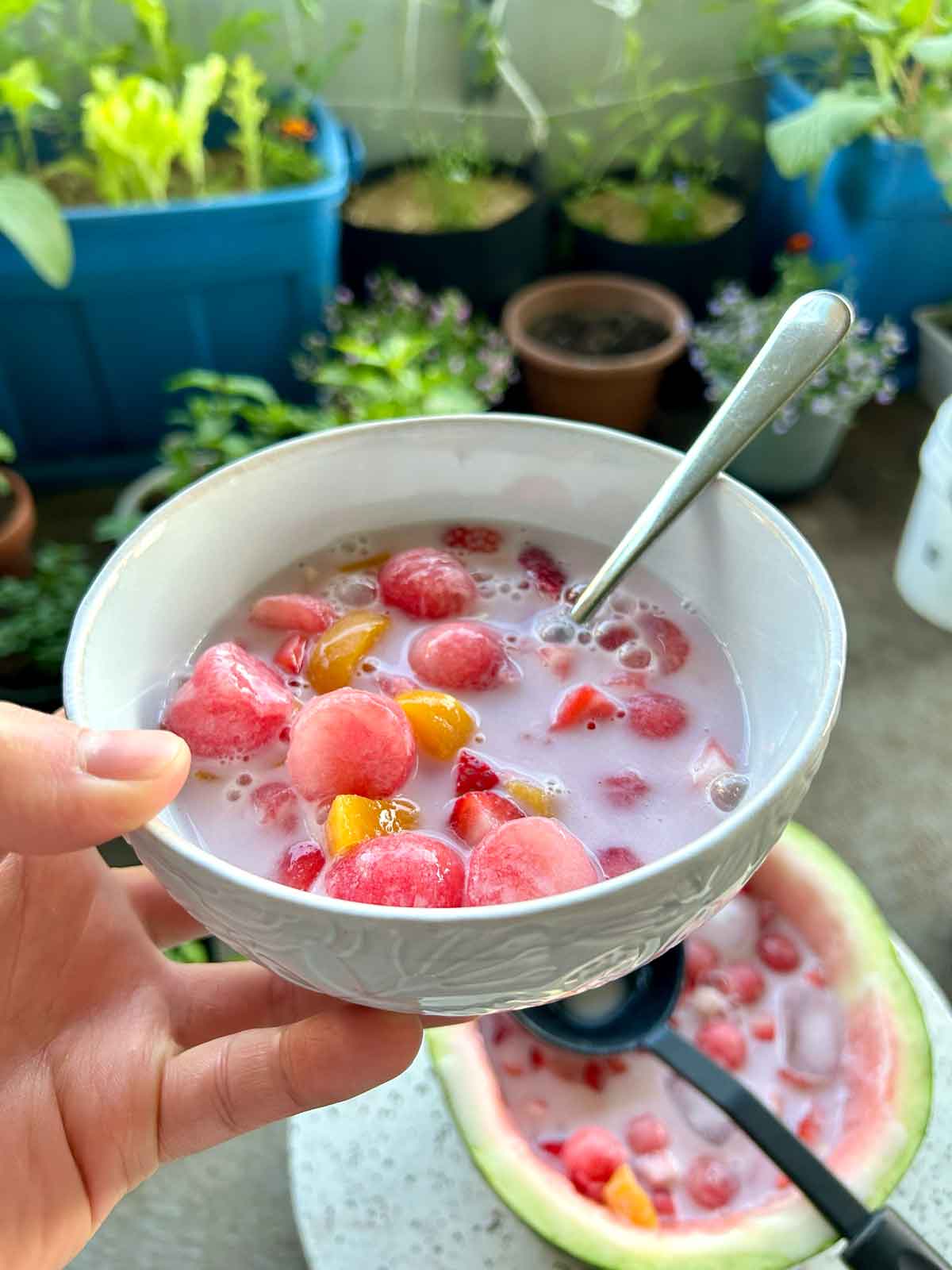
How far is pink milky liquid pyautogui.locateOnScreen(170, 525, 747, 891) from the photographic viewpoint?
1.69 feet

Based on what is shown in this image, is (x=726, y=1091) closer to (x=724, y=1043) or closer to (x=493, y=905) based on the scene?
(x=724, y=1043)

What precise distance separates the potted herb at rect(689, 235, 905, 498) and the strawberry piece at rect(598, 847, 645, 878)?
98cm

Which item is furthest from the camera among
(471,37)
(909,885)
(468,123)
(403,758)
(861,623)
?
(468,123)

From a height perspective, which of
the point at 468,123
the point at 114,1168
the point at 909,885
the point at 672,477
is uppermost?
the point at 672,477

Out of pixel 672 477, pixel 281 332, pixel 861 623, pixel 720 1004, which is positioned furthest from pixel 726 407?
pixel 281 332

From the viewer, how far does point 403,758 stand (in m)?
0.52

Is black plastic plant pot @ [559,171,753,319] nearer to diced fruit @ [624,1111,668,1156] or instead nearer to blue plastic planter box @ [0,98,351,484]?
blue plastic planter box @ [0,98,351,484]

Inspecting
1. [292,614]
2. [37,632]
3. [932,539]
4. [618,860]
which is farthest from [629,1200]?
[932,539]

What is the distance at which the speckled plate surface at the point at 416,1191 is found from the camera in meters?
0.71

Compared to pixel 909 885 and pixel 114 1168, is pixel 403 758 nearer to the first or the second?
pixel 114 1168

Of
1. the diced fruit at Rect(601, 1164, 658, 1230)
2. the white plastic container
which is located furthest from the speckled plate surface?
the white plastic container

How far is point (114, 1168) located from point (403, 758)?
0.31 m

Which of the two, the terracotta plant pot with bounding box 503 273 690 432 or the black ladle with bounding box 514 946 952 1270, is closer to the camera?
the black ladle with bounding box 514 946 952 1270

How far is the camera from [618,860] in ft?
1.63
